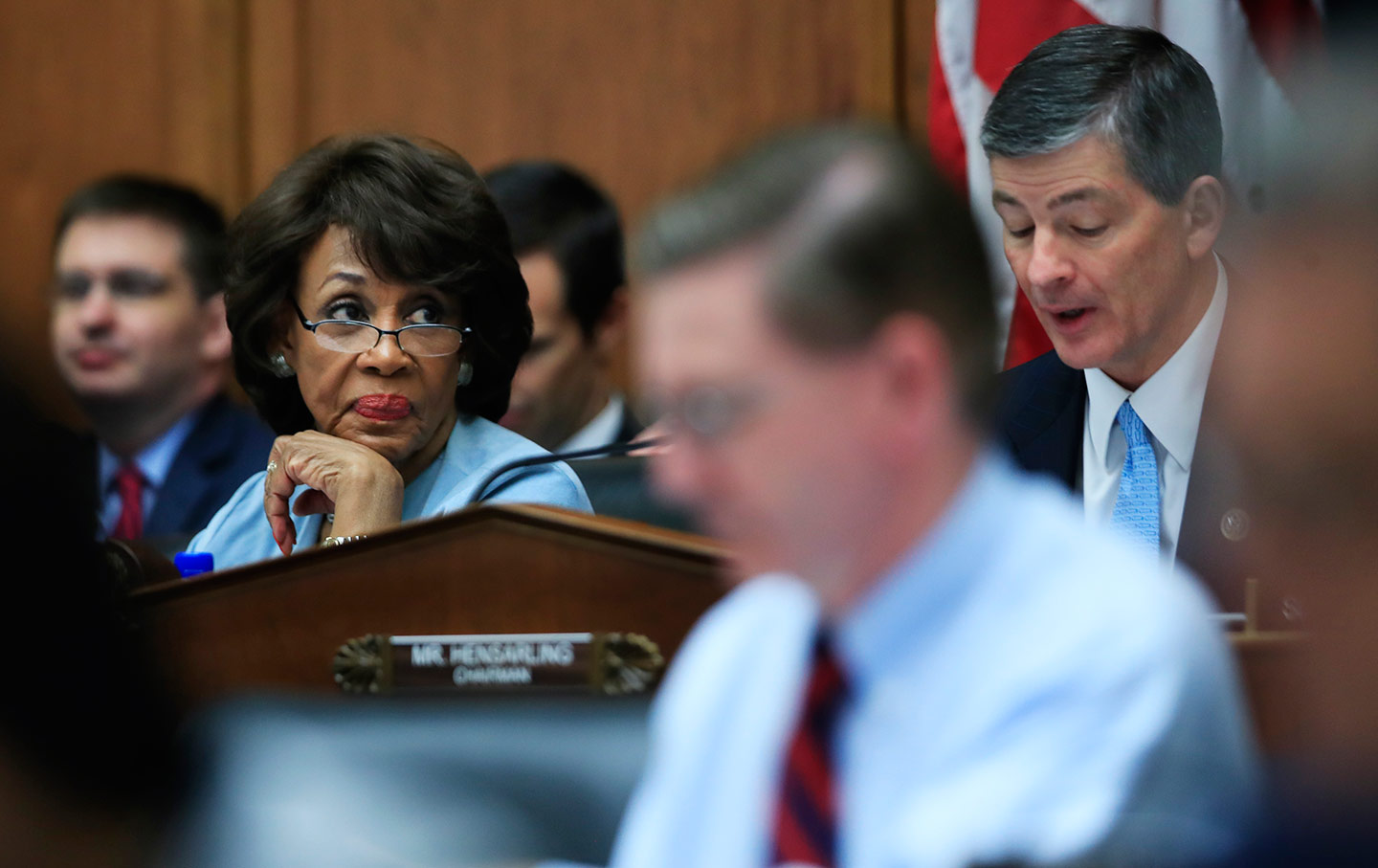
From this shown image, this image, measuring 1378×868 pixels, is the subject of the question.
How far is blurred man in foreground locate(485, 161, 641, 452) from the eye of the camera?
3148 mm

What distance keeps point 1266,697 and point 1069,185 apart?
2.82ft

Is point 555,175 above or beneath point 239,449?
above

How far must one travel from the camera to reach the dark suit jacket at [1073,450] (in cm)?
172

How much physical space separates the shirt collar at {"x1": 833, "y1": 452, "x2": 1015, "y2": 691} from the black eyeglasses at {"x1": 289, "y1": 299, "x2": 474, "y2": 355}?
1.17 meters

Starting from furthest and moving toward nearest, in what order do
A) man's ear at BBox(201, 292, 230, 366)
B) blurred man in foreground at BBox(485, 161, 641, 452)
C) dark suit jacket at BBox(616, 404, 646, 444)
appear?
man's ear at BBox(201, 292, 230, 366) → dark suit jacket at BBox(616, 404, 646, 444) → blurred man in foreground at BBox(485, 161, 641, 452)

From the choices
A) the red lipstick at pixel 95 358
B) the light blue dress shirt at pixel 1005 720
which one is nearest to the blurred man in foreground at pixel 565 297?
the red lipstick at pixel 95 358

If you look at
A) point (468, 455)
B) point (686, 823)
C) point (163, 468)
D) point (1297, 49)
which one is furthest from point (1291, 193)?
point (163, 468)

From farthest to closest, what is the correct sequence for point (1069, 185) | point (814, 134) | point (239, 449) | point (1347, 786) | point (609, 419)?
point (609, 419) → point (239, 449) → point (1069, 185) → point (814, 134) → point (1347, 786)

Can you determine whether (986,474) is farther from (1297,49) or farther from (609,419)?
(609,419)

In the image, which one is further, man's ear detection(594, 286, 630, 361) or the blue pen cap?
man's ear detection(594, 286, 630, 361)

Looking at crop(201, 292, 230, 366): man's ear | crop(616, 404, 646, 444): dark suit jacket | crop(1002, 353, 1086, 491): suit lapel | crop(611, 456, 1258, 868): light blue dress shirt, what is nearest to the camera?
crop(611, 456, 1258, 868): light blue dress shirt

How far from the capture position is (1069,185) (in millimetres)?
1928

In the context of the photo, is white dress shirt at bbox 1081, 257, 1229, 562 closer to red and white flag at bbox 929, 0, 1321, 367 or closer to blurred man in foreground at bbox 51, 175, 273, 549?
red and white flag at bbox 929, 0, 1321, 367

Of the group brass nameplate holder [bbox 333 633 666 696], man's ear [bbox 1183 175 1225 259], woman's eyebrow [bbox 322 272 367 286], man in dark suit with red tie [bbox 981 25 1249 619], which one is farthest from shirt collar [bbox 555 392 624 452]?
brass nameplate holder [bbox 333 633 666 696]
